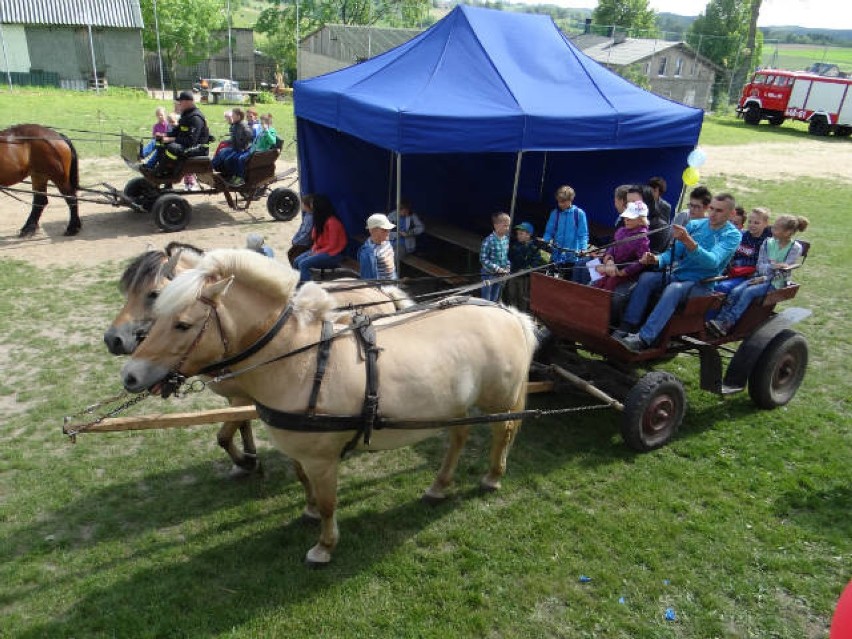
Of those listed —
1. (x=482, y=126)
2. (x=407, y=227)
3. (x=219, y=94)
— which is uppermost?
(x=482, y=126)

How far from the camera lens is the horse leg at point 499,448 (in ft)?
14.0

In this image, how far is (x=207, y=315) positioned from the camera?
2.75 m

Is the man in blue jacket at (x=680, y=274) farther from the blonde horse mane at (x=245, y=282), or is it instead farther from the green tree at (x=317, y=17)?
the green tree at (x=317, y=17)

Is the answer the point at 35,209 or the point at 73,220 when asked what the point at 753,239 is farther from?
the point at 35,209

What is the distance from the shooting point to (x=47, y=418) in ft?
16.5

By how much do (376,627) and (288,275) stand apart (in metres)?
1.99

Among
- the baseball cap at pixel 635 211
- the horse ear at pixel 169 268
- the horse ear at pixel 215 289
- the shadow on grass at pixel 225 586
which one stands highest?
the horse ear at pixel 215 289

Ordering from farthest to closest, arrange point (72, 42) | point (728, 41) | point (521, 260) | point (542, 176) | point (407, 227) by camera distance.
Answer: point (728, 41) < point (72, 42) < point (542, 176) < point (407, 227) < point (521, 260)

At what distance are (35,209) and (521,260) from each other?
790 cm

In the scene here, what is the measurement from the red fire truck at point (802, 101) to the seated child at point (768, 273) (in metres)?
29.6

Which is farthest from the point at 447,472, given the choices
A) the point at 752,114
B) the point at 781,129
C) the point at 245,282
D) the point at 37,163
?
the point at 752,114

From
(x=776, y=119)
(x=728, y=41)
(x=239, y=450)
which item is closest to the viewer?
(x=239, y=450)

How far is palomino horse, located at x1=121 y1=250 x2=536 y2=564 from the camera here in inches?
108

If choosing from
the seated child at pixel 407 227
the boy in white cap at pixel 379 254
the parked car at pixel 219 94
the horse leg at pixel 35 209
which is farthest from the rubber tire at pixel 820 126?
the horse leg at pixel 35 209
